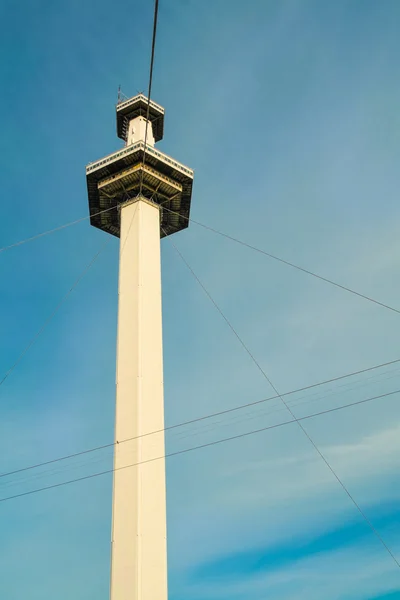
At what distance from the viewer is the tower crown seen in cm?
4856

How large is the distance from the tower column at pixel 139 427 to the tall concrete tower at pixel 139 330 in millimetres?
54

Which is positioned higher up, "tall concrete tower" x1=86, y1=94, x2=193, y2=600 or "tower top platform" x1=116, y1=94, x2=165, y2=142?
"tower top platform" x1=116, y1=94, x2=165, y2=142

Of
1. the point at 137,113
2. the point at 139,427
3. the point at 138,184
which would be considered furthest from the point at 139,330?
the point at 137,113

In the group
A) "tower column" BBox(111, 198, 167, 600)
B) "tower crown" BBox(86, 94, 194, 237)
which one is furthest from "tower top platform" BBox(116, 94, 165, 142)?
"tower column" BBox(111, 198, 167, 600)

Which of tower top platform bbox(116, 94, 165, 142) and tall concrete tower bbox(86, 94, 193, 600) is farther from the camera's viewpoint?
tower top platform bbox(116, 94, 165, 142)

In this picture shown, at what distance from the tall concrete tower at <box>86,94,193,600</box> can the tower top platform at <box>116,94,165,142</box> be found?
13 centimetres

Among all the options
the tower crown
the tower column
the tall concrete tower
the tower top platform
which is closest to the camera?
the tower column

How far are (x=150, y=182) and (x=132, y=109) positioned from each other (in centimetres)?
1758

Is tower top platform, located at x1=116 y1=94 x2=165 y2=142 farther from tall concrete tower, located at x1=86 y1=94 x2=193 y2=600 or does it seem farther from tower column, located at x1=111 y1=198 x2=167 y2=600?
tower column, located at x1=111 y1=198 x2=167 y2=600

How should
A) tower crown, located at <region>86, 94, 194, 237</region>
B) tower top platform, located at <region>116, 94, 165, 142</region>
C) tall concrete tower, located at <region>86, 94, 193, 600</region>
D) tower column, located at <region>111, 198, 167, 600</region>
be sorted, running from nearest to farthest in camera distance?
tower column, located at <region>111, 198, 167, 600</region> < tall concrete tower, located at <region>86, 94, 193, 600</region> < tower crown, located at <region>86, 94, 194, 237</region> < tower top platform, located at <region>116, 94, 165, 142</region>

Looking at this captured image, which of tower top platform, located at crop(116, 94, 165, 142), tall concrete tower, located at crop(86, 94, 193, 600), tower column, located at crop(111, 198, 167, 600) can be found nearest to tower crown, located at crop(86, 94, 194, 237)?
tall concrete tower, located at crop(86, 94, 193, 600)

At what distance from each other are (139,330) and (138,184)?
18.3 m

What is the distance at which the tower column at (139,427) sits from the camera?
1075 inches

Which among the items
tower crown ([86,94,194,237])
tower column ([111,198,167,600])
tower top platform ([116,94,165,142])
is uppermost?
tower top platform ([116,94,165,142])
